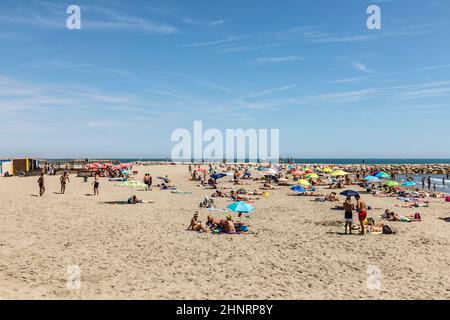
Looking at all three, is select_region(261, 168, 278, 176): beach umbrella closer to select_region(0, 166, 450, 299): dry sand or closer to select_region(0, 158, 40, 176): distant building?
select_region(0, 166, 450, 299): dry sand

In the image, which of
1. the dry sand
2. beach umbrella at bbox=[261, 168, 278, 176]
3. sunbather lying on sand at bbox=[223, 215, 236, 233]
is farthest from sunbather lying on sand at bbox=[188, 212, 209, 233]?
beach umbrella at bbox=[261, 168, 278, 176]

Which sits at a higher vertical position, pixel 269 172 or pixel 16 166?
pixel 16 166

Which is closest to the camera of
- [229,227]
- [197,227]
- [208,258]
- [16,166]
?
[208,258]

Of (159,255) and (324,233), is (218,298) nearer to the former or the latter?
(159,255)

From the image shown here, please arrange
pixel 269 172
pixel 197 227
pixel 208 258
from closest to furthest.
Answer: pixel 208 258
pixel 197 227
pixel 269 172

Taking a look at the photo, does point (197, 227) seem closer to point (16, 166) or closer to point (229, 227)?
point (229, 227)

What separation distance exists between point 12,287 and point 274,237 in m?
8.32

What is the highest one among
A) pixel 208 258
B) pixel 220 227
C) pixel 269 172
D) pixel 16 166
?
pixel 16 166

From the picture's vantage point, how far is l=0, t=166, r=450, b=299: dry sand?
25.8 ft

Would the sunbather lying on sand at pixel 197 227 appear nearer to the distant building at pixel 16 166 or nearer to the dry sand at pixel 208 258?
the dry sand at pixel 208 258

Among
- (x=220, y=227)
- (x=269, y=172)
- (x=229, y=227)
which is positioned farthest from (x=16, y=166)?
(x=229, y=227)

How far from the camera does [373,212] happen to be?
768 inches

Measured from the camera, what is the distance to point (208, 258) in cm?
1045

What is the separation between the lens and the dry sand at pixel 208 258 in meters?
7.88
